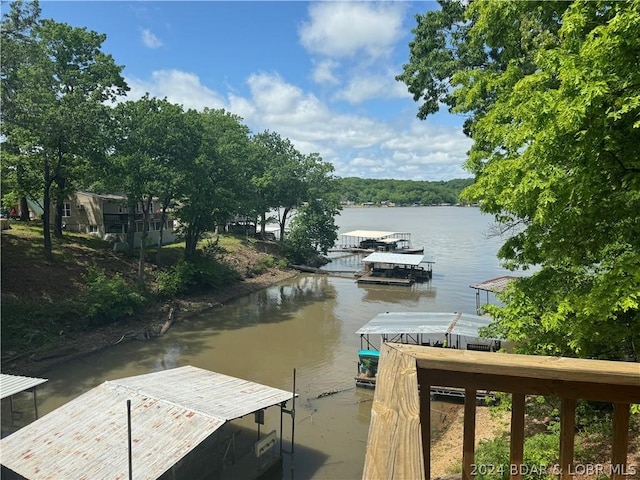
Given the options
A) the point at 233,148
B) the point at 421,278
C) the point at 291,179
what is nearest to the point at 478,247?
the point at 421,278

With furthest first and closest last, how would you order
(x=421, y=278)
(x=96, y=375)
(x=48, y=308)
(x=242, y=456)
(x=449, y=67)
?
(x=421, y=278)
(x=48, y=308)
(x=96, y=375)
(x=449, y=67)
(x=242, y=456)

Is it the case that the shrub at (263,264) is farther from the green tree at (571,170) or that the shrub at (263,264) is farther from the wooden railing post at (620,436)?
the wooden railing post at (620,436)

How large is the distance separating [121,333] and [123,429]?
42.2ft

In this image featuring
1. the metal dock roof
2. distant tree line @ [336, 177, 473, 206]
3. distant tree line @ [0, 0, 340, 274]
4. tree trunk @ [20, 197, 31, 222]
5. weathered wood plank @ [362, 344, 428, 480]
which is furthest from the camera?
distant tree line @ [336, 177, 473, 206]

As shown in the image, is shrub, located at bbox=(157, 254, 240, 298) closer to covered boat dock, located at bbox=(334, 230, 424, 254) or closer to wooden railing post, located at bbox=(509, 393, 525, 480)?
wooden railing post, located at bbox=(509, 393, 525, 480)

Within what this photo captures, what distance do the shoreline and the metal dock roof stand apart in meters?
10.9

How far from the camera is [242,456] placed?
434 inches

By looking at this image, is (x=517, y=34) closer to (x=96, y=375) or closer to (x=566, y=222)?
(x=566, y=222)

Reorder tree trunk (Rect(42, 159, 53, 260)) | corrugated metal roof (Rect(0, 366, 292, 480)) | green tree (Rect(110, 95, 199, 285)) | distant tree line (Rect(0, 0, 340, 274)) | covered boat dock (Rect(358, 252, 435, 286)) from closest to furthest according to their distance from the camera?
corrugated metal roof (Rect(0, 366, 292, 480))
distant tree line (Rect(0, 0, 340, 274))
tree trunk (Rect(42, 159, 53, 260))
green tree (Rect(110, 95, 199, 285))
covered boat dock (Rect(358, 252, 435, 286))

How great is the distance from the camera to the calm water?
12586 mm

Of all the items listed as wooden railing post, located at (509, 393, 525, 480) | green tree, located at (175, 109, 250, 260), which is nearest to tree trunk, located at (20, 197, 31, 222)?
green tree, located at (175, 109, 250, 260)

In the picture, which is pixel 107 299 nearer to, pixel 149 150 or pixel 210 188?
pixel 149 150

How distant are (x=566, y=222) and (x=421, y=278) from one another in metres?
32.4

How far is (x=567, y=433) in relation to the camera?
1959 millimetres
